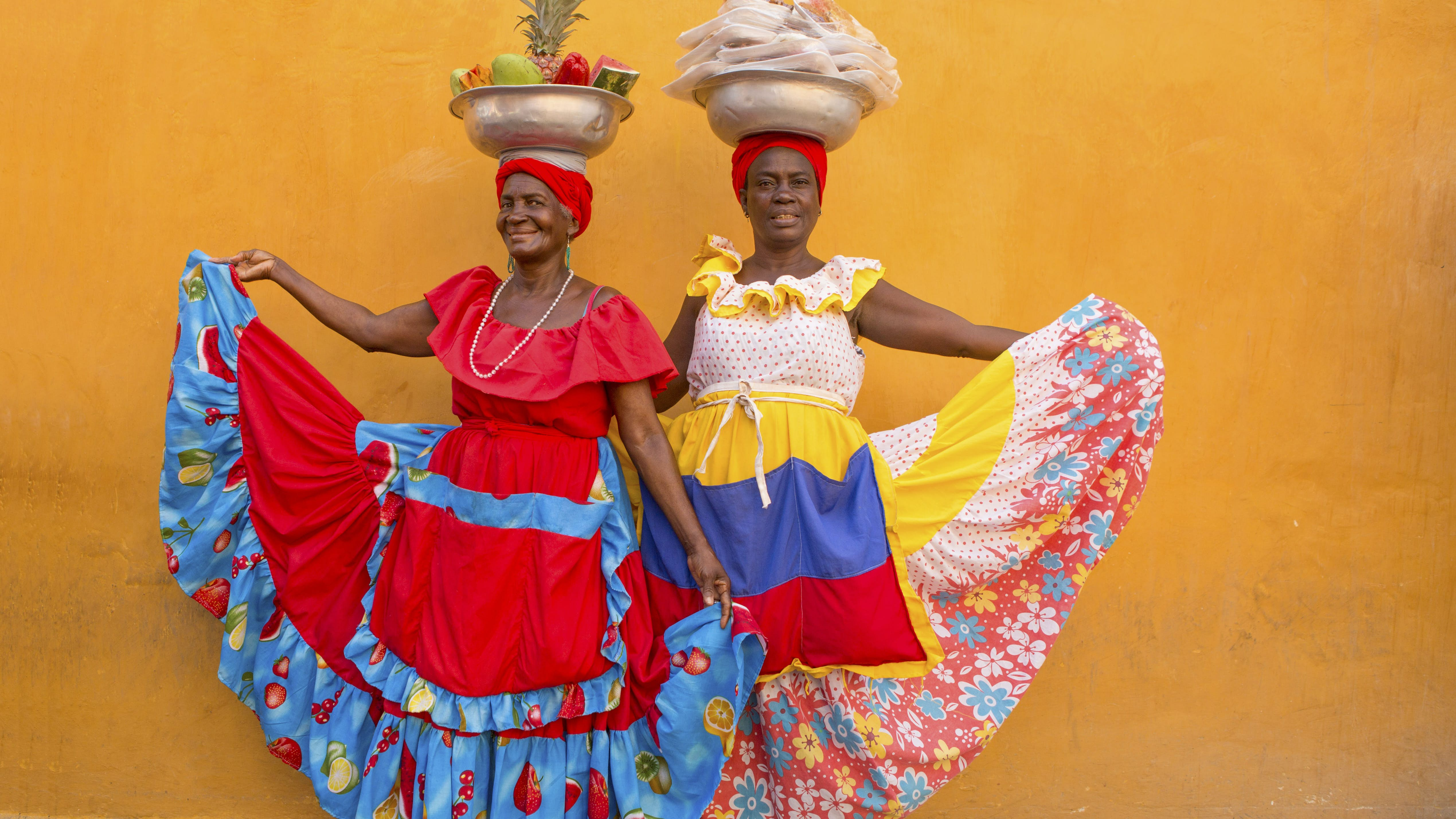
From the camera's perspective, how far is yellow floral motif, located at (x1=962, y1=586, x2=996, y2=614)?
283 centimetres

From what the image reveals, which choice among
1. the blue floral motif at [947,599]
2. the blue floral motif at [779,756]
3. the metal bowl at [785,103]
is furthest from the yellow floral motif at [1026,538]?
the metal bowl at [785,103]

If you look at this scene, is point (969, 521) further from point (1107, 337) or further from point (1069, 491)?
point (1107, 337)

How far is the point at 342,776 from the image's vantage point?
109 inches

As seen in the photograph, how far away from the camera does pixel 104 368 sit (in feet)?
11.2

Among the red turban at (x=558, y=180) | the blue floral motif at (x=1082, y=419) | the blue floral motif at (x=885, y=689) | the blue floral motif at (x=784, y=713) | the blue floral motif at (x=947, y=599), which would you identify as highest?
the red turban at (x=558, y=180)

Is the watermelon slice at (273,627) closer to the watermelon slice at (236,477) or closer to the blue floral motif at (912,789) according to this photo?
Answer: the watermelon slice at (236,477)

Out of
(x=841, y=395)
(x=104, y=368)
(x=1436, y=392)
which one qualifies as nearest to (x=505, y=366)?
(x=841, y=395)

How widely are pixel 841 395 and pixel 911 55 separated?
4.53 ft

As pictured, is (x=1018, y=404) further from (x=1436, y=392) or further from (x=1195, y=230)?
(x=1436, y=392)

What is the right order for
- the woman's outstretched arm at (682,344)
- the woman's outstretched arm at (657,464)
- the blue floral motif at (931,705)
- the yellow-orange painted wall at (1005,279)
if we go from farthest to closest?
1. the yellow-orange painted wall at (1005,279)
2. the woman's outstretched arm at (682,344)
3. the blue floral motif at (931,705)
4. the woman's outstretched arm at (657,464)

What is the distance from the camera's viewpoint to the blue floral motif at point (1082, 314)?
282 cm

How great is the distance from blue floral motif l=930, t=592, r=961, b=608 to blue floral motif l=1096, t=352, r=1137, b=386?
0.72 metres

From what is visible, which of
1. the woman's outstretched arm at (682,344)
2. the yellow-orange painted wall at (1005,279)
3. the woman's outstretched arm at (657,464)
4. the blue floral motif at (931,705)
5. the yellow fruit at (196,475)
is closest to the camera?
the woman's outstretched arm at (657,464)

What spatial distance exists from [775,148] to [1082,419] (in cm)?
115
